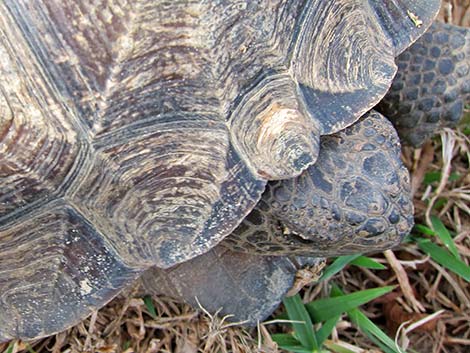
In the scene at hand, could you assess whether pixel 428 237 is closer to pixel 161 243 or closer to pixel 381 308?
pixel 381 308

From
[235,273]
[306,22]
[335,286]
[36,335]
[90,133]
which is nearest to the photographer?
[90,133]

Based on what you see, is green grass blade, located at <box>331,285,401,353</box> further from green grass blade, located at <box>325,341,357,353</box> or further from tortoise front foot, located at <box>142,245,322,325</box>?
tortoise front foot, located at <box>142,245,322,325</box>

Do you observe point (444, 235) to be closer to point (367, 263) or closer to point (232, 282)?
point (367, 263)

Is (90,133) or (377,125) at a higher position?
(90,133)

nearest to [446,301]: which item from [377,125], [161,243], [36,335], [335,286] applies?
[335,286]

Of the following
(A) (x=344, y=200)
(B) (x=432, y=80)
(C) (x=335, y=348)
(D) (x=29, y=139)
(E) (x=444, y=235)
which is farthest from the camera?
(E) (x=444, y=235)

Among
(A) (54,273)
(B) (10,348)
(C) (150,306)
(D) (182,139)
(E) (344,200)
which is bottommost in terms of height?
(C) (150,306)

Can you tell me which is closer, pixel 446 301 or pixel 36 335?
pixel 36 335

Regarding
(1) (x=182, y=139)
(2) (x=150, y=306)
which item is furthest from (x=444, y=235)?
(1) (x=182, y=139)
